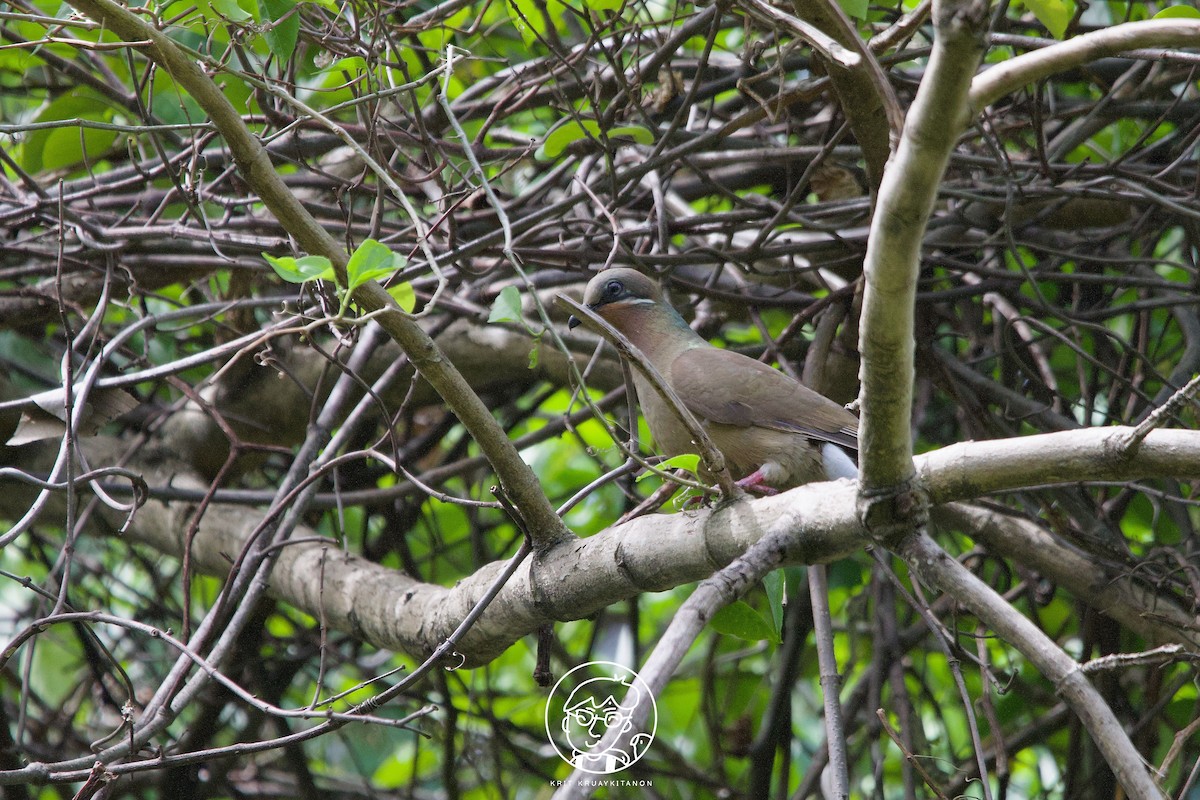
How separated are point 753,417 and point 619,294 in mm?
620

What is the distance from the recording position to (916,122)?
1.13 metres

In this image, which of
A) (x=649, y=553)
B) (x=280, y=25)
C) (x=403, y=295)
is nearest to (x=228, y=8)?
(x=280, y=25)

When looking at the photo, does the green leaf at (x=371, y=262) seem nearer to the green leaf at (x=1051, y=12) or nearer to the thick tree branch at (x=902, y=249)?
the thick tree branch at (x=902, y=249)

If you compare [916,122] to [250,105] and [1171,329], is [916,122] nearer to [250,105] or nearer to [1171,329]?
[250,105]

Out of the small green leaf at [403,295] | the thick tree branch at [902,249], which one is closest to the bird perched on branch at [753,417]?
the small green leaf at [403,295]

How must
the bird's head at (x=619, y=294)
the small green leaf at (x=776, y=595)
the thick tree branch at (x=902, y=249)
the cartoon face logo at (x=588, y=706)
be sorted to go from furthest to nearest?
the bird's head at (x=619, y=294) < the cartoon face logo at (x=588, y=706) < the small green leaf at (x=776, y=595) < the thick tree branch at (x=902, y=249)

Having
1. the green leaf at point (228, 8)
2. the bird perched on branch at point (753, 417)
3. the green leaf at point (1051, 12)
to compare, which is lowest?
the bird perched on branch at point (753, 417)

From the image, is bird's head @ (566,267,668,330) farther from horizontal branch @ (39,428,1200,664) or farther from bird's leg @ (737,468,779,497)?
horizontal branch @ (39,428,1200,664)

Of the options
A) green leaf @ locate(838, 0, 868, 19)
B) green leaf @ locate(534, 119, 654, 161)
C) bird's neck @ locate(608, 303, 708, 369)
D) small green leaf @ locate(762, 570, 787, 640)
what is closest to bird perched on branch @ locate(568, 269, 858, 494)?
bird's neck @ locate(608, 303, 708, 369)

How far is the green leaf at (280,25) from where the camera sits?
223 centimetres

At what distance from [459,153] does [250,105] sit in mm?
665

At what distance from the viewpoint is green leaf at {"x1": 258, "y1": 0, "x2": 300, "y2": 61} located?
2232 millimetres

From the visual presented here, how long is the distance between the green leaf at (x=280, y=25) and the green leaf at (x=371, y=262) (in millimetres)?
909

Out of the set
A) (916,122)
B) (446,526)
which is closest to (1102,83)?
(916,122)
